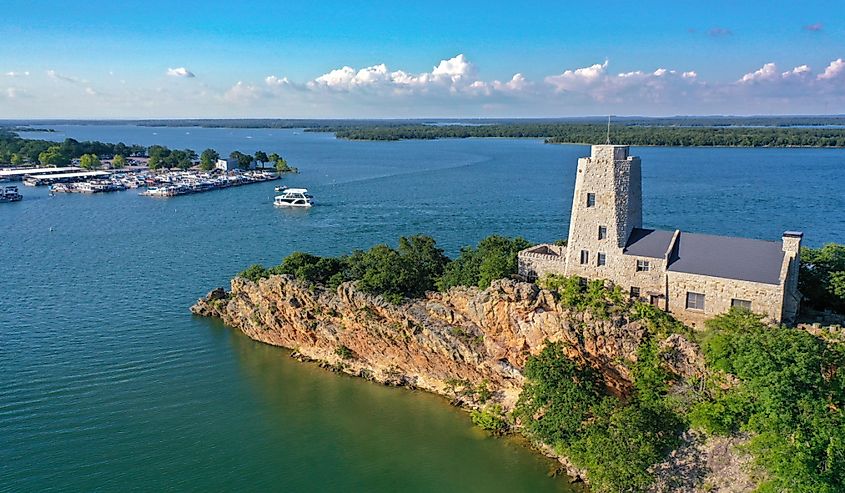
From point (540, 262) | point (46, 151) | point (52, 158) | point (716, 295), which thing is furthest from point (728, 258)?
point (46, 151)

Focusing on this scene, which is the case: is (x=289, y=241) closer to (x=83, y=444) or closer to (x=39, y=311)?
(x=39, y=311)

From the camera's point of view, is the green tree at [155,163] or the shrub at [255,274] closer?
the shrub at [255,274]

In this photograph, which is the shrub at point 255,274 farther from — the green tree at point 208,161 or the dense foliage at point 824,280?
the green tree at point 208,161

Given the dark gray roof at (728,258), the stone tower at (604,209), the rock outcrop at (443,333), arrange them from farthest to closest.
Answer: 1. the stone tower at (604,209)
2. the rock outcrop at (443,333)
3. the dark gray roof at (728,258)

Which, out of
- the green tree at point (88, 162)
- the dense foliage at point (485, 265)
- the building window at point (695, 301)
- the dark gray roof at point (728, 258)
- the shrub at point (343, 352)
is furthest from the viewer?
the green tree at point (88, 162)

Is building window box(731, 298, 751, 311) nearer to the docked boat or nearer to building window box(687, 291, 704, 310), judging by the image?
building window box(687, 291, 704, 310)

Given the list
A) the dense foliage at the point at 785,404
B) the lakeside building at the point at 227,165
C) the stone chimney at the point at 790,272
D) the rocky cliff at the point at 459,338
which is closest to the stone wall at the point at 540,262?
the rocky cliff at the point at 459,338

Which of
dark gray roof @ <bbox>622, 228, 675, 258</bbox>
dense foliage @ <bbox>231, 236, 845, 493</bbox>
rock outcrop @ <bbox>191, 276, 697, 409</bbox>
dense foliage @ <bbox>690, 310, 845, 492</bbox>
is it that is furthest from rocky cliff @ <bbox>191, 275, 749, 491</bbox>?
dark gray roof @ <bbox>622, 228, 675, 258</bbox>
